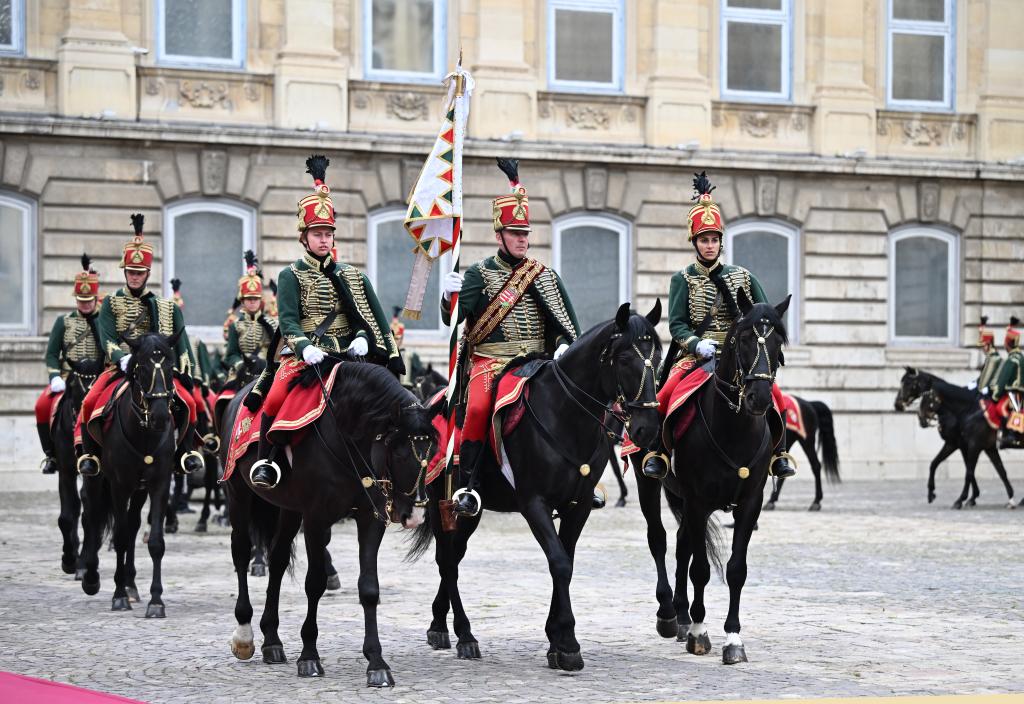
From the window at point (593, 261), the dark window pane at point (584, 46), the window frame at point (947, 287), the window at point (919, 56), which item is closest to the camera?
the window at point (593, 261)

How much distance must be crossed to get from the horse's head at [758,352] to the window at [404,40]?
69.3 feet

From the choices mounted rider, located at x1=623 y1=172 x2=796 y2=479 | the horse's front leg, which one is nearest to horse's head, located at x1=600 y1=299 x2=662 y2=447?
mounted rider, located at x1=623 y1=172 x2=796 y2=479

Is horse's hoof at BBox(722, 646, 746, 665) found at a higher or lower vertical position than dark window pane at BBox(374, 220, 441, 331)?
lower

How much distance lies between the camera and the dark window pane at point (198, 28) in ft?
96.7

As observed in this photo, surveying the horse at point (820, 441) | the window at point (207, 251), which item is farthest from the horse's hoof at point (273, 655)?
the window at point (207, 251)

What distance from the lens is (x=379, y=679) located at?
9.05 m

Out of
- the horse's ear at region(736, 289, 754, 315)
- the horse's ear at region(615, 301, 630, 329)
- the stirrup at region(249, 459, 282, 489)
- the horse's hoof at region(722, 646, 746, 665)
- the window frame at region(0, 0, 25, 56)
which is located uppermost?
the window frame at region(0, 0, 25, 56)

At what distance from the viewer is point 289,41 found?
2956 centimetres

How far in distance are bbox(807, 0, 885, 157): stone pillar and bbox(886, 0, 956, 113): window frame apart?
74 centimetres

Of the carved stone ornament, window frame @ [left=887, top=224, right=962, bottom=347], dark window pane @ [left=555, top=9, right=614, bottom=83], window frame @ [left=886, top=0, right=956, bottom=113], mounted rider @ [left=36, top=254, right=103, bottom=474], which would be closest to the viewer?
mounted rider @ [left=36, top=254, right=103, bottom=474]

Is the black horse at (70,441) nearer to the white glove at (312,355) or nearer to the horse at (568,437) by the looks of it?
the white glove at (312,355)

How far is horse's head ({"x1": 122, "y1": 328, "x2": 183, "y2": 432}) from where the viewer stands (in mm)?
12734

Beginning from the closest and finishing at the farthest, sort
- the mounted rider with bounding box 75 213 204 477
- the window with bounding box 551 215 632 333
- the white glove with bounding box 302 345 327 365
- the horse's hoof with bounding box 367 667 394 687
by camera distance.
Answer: the horse's hoof with bounding box 367 667 394 687 < the white glove with bounding box 302 345 327 365 < the mounted rider with bounding box 75 213 204 477 < the window with bounding box 551 215 632 333

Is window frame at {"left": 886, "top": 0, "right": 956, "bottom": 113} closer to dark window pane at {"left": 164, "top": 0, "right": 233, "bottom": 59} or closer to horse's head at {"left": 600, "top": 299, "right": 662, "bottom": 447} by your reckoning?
dark window pane at {"left": 164, "top": 0, "right": 233, "bottom": 59}
